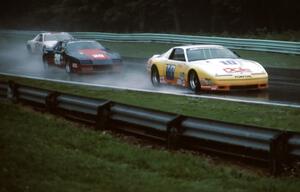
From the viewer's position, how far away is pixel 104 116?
9953 millimetres

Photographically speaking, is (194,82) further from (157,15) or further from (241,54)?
(157,15)

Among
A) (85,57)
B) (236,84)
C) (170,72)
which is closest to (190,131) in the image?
(236,84)

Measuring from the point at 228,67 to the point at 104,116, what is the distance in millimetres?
5251

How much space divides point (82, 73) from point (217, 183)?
47.1 ft

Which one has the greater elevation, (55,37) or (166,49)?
(55,37)

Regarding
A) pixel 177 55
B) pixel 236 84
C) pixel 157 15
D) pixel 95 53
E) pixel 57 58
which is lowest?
pixel 236 84

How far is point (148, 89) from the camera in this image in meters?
16.1

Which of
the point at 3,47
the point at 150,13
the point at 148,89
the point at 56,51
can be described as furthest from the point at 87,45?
the point at 150,13

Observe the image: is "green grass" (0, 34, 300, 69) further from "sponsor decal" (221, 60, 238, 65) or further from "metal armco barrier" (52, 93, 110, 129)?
"metal armco barrier" (52, 93, 110, 129)

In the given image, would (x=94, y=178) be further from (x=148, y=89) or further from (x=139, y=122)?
(x=148, y=89)

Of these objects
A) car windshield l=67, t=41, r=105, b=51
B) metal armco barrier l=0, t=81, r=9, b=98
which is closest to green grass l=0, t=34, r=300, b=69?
car windshield l=67, t=41, r=105, b=51

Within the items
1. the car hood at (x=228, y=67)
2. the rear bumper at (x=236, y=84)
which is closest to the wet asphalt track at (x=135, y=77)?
the rear bumper at (x=236, y=84)

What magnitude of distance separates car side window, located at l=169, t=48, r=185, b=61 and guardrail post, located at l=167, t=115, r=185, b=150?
7.23 meters

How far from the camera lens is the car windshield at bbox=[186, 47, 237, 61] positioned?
50.1 feet
